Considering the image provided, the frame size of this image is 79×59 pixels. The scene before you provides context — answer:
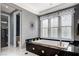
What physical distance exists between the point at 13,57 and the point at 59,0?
1553 mm

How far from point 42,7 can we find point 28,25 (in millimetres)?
505

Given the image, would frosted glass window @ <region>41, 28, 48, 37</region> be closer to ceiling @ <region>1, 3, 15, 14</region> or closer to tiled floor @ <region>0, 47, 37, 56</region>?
tiled floor @ <region>0, 47, 37, 56</region>

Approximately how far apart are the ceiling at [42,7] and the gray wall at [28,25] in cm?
11

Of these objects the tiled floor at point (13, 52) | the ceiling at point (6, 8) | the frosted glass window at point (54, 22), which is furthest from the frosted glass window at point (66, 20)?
the ceiling at point (6, 8)

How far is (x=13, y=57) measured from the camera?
5.50 feet

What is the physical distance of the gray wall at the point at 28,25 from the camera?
1752mm

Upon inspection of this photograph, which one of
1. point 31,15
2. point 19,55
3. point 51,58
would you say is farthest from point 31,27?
point 51,58

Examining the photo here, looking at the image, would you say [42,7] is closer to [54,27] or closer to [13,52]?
[54,27]

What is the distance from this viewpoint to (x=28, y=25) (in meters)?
1.76

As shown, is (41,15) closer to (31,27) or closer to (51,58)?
(31,27)

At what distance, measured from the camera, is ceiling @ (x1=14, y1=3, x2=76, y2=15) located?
5.41 feet

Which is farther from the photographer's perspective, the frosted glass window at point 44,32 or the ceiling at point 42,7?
the frosted glass window at point 44,32

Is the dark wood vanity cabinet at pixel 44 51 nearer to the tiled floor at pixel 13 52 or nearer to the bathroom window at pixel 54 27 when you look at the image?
the tiled floor at pixel 13 52

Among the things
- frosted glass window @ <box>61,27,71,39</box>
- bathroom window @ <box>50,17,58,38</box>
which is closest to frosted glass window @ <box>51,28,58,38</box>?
bathroom window @ <box>50,17,58,38</box>
